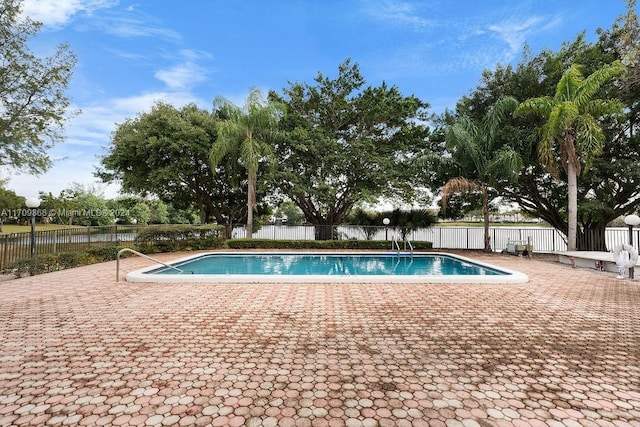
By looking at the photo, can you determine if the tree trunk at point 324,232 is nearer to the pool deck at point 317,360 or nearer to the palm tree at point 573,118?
the palm tree at point 573,118

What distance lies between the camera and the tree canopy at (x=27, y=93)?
544 inches

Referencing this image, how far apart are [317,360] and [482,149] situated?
13.5 metres

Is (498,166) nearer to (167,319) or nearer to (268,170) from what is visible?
(268,170)

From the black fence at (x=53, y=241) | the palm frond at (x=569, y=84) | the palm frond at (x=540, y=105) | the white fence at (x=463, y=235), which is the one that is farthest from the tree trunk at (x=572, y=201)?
the black fence at (x=53, y=241)

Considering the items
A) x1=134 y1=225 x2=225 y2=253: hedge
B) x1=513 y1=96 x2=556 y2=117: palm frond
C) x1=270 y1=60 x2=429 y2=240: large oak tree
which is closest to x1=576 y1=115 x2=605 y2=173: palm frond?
x1=513 y1=96 x2=556 y2=117: palm frond

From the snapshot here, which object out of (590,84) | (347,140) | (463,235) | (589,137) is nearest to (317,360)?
(589,137)

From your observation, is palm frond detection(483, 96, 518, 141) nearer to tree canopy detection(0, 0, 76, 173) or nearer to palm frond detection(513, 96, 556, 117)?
palm frond detection(513, 96, 556, 117)

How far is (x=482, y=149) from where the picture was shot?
45.2ft

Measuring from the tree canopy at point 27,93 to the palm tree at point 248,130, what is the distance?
742 centimetres

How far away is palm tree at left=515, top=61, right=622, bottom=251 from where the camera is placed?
10758 millimetres

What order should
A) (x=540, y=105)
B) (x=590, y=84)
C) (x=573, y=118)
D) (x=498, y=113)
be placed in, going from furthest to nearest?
1. (x=498, y=113)
2. (x=540, y=105)
3. (x=573, y=118)
4. (x=590, y=84)

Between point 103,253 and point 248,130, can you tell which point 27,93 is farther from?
point 248,130

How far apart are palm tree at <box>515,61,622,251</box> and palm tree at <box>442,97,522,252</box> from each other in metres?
1.13

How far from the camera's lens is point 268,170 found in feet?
53.9
